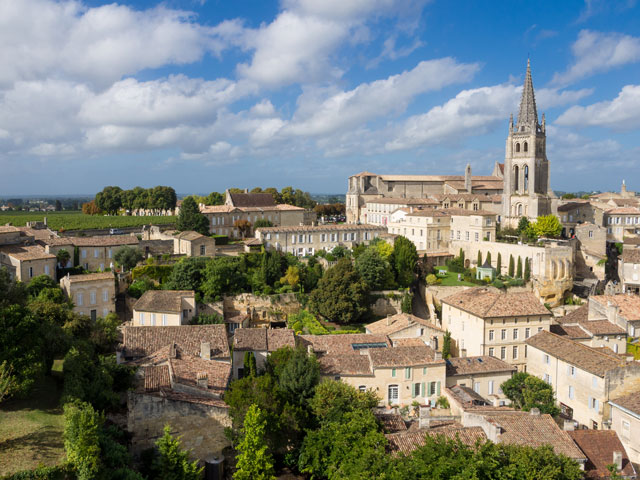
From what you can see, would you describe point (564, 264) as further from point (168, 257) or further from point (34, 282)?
point (34, 282)

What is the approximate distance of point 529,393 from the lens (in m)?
28.2

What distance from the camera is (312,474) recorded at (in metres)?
21.3

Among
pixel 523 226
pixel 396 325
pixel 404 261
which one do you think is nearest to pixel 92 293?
pixel 396 325

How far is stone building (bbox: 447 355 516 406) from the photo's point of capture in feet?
95.9

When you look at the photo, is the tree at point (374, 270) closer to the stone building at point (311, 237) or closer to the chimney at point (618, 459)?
the stone building at point (311, 237)

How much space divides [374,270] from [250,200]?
27.6m

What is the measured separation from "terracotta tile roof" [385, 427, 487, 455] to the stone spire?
5129 cm

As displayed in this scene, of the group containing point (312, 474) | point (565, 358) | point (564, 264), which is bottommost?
point (312, 474)

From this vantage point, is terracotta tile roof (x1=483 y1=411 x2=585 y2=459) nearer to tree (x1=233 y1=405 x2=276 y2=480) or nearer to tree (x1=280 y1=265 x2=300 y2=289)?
tree (x1=233 y1=405 x2=276 y2=480)

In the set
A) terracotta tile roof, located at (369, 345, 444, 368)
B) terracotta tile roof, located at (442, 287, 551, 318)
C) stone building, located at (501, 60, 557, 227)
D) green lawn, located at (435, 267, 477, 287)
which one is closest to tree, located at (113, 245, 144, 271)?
terracotta tile roof, located at (369, 345, 444, 368)

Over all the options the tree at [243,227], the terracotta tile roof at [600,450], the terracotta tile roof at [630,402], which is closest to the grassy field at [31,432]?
the terracotta tile roof at [600,450]

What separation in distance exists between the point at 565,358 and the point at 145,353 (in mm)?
23035

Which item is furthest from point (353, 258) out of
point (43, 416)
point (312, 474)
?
point (43, 416)

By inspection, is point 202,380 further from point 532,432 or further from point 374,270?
point 374,270
